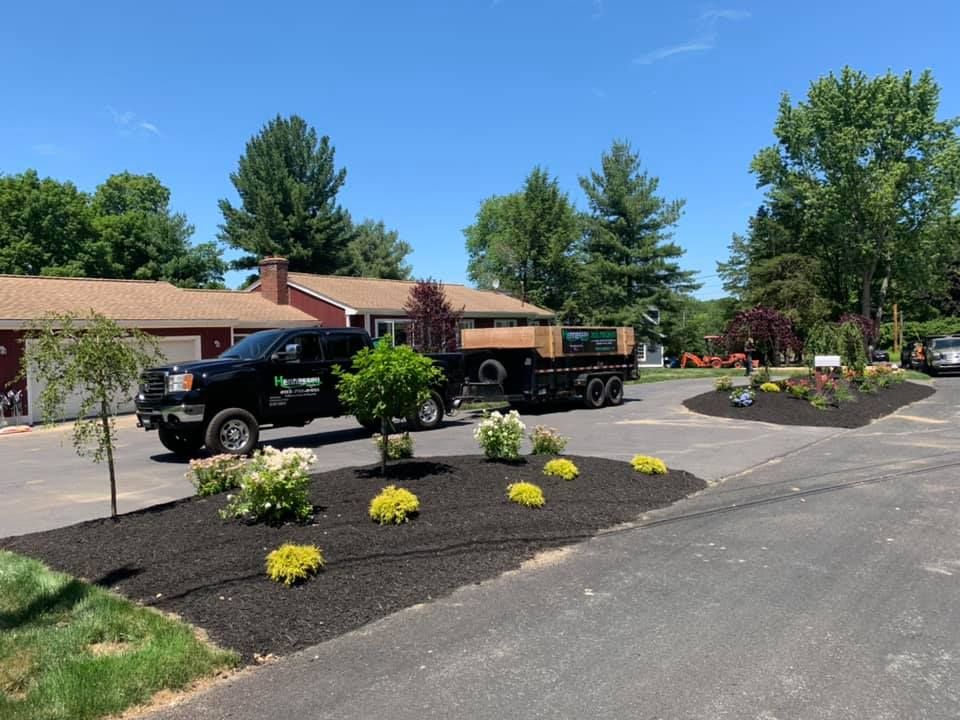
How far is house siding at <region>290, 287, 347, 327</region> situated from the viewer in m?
28.2

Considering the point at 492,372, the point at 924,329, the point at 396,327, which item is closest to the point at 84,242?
the point at 396,327

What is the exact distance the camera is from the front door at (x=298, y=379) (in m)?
12.4

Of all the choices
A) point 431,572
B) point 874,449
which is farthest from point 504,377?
point 431,572

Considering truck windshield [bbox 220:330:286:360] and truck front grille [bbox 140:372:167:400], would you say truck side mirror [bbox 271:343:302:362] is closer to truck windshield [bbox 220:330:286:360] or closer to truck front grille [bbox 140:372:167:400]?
truck windshield [bbox 220:330:286:360]

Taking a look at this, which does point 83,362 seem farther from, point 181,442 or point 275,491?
point 181,442

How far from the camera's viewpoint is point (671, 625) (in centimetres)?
439

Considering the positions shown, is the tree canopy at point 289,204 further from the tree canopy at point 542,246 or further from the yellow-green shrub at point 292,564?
the yellow-green shrub at point 292,564

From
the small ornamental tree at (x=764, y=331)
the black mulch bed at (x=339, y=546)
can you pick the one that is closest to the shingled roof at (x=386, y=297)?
the small ornamental tree at (x=764, y=331)

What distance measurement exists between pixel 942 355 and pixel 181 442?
3188cm

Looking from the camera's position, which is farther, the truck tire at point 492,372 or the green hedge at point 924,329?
the green hedge at point 924,329

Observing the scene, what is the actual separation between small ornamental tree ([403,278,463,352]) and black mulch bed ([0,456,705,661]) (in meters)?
16.7

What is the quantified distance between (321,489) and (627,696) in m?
4.55

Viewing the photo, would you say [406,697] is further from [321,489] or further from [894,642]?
[321,489]

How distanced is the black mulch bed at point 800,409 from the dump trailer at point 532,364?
2999 mm
